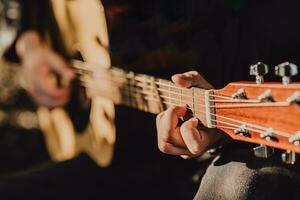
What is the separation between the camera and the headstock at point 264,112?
70 cm

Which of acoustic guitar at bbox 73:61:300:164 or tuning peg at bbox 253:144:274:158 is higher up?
acoustic guitar at bbox 73:61:300:164

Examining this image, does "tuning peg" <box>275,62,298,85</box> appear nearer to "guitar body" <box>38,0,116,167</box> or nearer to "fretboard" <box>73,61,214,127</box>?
"fretboard" <box>73,61,214,127</box>

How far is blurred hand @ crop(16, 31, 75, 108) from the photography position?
5.11ft

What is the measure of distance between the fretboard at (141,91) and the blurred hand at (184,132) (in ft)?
0.07

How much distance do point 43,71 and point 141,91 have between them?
0.56 m

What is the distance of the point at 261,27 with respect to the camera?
1.03 metres

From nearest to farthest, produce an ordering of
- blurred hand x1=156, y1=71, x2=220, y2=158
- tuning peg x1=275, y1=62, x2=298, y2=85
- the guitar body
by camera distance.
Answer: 1. tuning peg x1=275, y1=62, x2=298, y2=85
2. blurred hand x1=156, y1=71, x2=220, y2=158
3. the guitar body

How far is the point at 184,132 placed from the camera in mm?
884

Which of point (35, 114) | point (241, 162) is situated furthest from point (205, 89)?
point (35, 114)

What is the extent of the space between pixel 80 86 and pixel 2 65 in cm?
51

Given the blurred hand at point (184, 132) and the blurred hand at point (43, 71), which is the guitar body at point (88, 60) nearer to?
the blurred hand at point (43, 71)

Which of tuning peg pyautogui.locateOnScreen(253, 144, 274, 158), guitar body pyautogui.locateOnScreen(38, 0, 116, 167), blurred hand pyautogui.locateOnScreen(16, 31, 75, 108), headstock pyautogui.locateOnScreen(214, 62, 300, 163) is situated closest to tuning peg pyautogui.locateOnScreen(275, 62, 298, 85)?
headstock pyautogui.locateOnScreen(214, 62, 300, 163)

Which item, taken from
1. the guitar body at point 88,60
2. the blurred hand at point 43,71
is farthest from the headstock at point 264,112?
the blurred hand at point 43,71

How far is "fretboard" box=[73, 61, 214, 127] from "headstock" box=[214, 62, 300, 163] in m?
0.05
